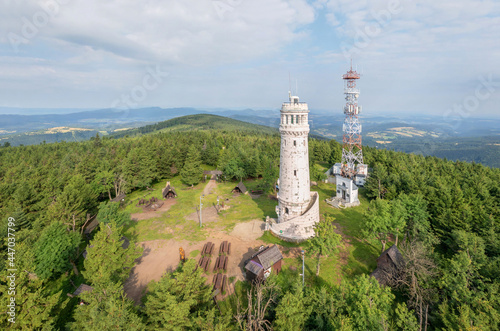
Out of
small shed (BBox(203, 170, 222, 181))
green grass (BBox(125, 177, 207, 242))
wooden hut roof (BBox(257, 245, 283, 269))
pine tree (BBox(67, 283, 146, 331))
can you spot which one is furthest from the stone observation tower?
small shed (BBox(203, 170, 222, 181))

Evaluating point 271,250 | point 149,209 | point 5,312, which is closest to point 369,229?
point 271,250

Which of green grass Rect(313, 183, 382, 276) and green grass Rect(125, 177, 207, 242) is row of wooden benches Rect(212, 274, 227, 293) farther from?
green grass Rect(313, 183, 382, 276)

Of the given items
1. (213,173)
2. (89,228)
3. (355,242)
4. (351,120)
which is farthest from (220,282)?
(351,120)

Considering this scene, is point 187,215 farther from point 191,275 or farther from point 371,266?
point 371,266

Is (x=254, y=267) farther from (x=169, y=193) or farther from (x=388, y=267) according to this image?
Result: (x=169, y=193)

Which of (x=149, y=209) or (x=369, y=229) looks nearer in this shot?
(x=369, y=229)

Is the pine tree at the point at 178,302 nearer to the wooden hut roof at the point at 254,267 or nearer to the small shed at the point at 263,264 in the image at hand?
the wooden hut roof at the point at 254,267

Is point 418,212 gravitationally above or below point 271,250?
above
